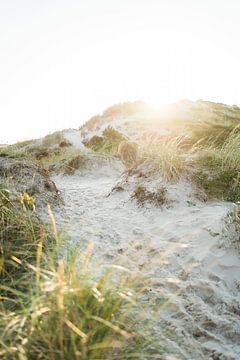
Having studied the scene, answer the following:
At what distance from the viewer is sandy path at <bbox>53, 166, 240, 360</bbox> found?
9.57 ft

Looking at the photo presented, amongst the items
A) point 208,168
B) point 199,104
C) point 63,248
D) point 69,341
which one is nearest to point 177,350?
point 69,341

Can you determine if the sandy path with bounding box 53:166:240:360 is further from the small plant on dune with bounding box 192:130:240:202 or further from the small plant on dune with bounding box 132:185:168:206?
the small plant on dune with bounding box 192:130:240:202

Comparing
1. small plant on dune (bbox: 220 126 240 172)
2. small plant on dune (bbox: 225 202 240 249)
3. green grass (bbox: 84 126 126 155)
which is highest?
small plant on dune (bbox: 220 126 240 172)

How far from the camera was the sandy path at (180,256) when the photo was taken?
292 centimetres

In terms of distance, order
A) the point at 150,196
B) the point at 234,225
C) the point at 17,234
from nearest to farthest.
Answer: the point at 17,234
the point at 234,225
the point at 150,196

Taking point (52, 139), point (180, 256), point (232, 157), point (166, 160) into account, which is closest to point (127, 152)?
point (166, 160)

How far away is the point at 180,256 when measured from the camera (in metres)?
4.14

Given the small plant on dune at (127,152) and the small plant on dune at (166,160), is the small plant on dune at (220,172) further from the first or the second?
the small plant on dune at (127,152)

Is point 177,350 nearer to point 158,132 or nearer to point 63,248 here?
point 63,248

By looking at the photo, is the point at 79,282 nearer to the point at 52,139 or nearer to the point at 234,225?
the point at 234,225

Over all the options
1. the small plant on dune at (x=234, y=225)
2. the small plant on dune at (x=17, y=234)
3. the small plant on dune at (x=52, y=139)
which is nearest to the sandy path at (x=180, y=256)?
the small plant on dune at (x=234, y=225)

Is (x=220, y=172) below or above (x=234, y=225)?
above

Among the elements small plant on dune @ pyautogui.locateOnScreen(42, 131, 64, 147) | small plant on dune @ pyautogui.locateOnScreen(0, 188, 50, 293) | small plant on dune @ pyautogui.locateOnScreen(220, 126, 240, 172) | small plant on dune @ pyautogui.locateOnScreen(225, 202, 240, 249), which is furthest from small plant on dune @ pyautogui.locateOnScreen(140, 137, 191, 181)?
small plant on dune @ pyautogui.locateOnScreen(42, 131, 64, 147)

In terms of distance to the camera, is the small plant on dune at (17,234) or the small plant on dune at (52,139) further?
the small plant on dune at (52,139)
